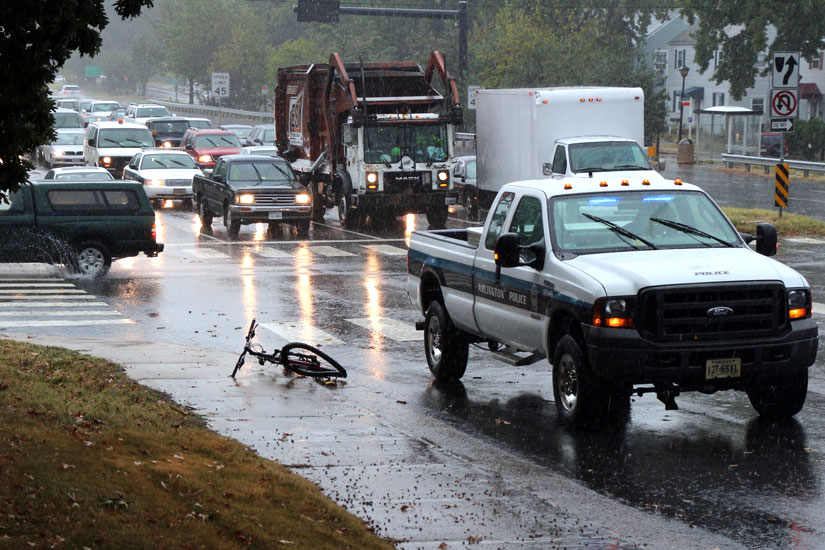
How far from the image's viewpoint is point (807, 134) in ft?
190

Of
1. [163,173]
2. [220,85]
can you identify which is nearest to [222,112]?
[220,85]

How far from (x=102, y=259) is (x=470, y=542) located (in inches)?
643

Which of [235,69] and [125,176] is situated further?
[235,69]

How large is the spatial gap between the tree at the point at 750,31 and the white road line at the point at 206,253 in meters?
41.6

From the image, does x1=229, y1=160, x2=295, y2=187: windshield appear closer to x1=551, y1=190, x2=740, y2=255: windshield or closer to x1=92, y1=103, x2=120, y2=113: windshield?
x1=551, y1=190, x2=740, y2=255: windshield

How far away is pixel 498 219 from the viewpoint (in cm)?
1252

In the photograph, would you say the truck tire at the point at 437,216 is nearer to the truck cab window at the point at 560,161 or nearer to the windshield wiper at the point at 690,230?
the truck cab window at the point at 560,161

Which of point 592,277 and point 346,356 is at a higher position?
point 592,277

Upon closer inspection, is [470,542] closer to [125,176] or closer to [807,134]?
[125,176]

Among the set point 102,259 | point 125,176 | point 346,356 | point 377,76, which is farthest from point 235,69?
point 346,356

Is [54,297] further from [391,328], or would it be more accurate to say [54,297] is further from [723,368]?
[723,368]

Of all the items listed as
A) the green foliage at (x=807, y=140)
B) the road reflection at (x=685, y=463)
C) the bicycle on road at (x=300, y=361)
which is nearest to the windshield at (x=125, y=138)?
the green foliage at (x=807, y=140)

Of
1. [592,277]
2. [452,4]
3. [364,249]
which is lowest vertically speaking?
[364,249]

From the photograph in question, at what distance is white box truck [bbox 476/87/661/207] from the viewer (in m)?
28.1
